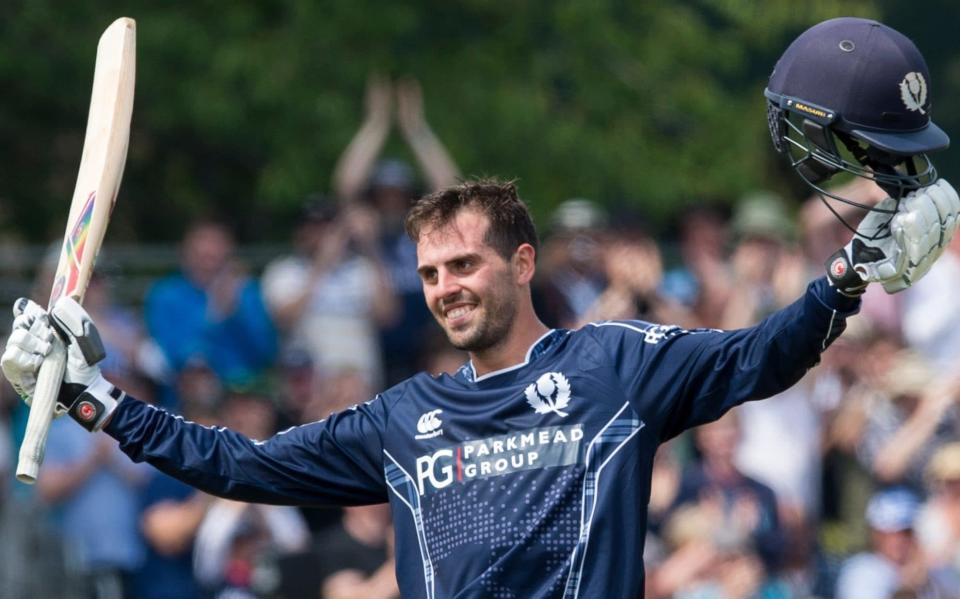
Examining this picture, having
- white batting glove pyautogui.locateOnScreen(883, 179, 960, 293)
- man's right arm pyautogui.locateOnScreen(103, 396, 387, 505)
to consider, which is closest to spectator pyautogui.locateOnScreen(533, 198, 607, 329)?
man's right arm pyautogui.locateOnScreen(103, 396, 387, 505)

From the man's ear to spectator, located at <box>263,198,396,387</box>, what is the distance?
206 inches

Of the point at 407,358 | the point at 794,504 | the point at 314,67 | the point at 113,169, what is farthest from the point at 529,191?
the point at 113,169

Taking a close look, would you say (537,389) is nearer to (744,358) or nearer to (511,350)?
(511,350)

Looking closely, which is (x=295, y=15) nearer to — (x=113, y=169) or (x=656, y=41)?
(x=656, y=41)

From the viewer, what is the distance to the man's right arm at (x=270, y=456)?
6188 millimetres

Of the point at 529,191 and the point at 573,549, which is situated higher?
the point at 529,191

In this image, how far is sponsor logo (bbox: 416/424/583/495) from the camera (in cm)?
576

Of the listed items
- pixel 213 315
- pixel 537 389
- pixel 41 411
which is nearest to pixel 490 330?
pixel 537 389

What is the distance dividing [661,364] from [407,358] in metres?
5.83

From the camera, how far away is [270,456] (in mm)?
6238

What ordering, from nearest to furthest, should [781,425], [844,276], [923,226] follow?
[923,226]
[844,276]
[781,425]

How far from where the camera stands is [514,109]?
14.8 meters

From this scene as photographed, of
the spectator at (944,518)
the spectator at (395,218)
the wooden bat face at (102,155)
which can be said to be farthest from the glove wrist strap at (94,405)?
the spectator at (395,218)

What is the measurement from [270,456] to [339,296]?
5.10 metres
